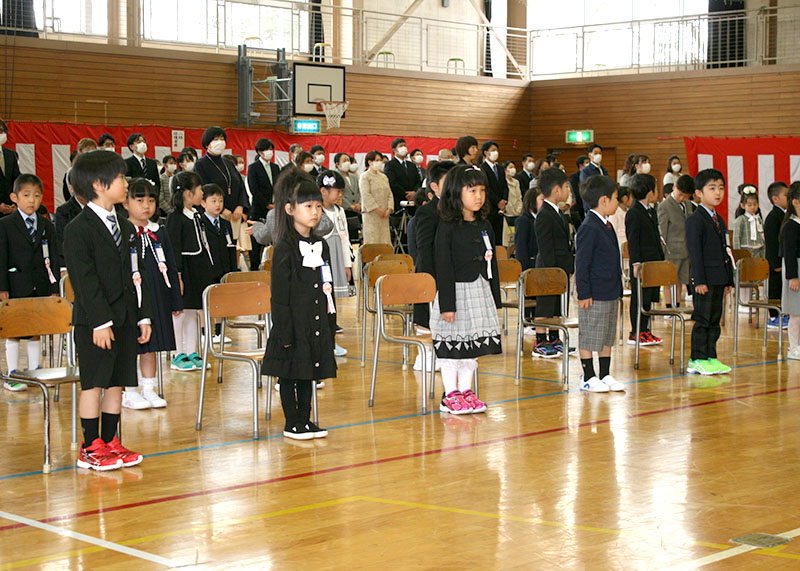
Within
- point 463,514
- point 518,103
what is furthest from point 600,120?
point 463,514

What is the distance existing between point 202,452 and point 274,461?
18.2 inches

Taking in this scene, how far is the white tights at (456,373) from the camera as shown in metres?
6.37

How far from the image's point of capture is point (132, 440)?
18.6 feet

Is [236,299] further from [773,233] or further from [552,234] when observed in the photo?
[773,233]

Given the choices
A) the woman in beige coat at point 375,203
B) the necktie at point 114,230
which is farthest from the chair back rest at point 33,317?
the woman in beige coat at point 375,203

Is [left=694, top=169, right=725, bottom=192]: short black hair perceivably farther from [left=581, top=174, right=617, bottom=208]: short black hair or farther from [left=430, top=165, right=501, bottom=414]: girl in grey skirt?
[left=430, top=165, right=501, bottom=414]: girl in grey skirt

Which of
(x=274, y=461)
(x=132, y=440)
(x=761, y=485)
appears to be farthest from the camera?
(x=132, y=440)

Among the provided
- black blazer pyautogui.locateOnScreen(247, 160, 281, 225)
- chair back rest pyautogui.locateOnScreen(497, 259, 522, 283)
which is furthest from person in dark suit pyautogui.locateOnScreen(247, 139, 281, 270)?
chair back rest pyautogui.locateOnScreen(497, 259, 522, 283)

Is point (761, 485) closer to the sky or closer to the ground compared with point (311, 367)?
closer to the ground

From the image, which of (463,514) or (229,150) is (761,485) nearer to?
(463,514)

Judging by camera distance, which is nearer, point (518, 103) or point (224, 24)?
point (224, 24)

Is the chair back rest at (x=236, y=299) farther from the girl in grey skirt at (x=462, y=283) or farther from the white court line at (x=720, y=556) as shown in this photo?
the white court line at (x=720, y=556)

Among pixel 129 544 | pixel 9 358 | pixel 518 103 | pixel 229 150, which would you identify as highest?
pixel 518 103

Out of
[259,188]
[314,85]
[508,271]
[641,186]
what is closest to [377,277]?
[508,271]
